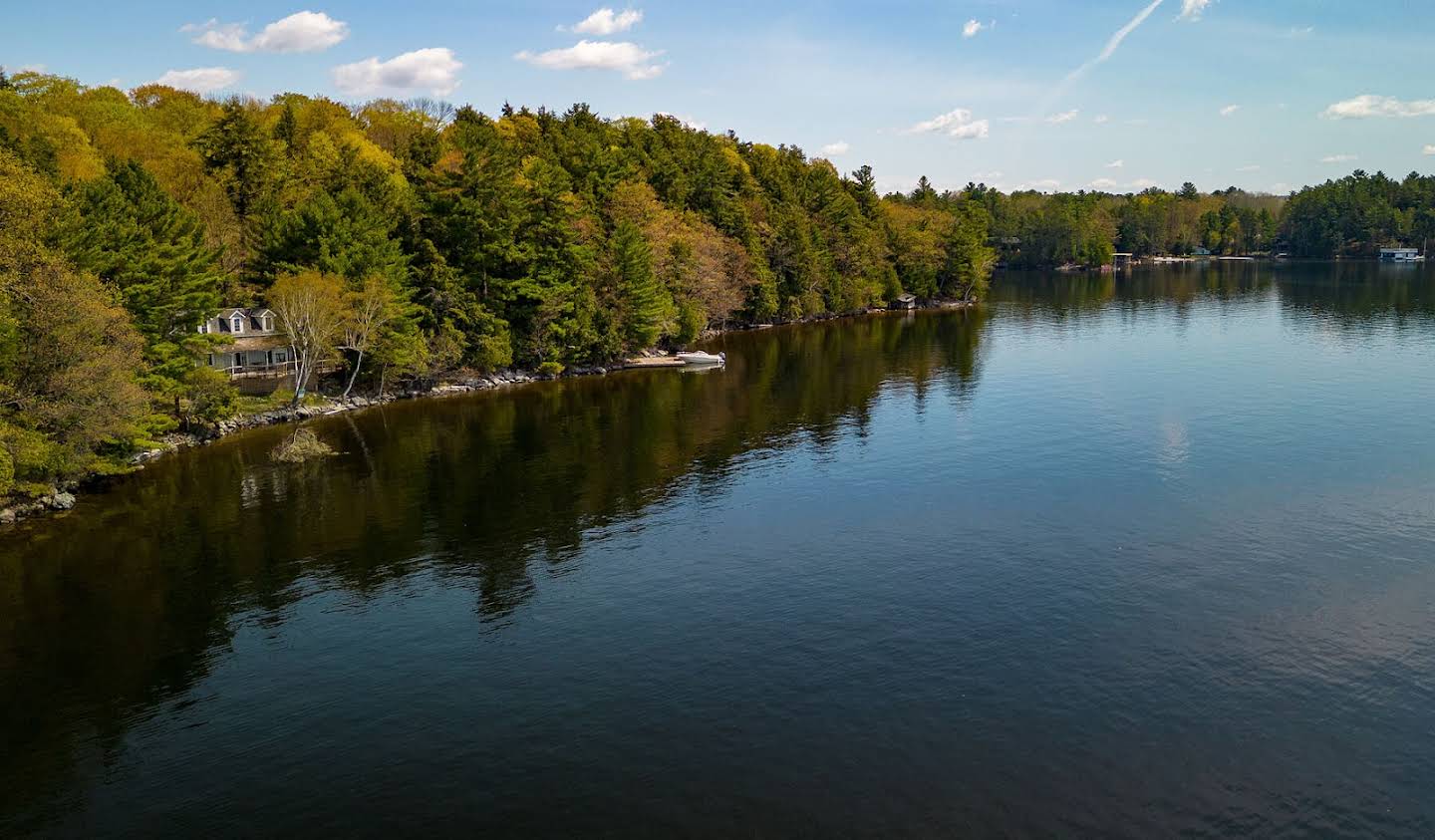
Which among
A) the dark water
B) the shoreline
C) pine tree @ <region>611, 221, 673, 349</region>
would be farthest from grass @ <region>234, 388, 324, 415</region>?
pine tree @ <region>611, 221, 673, 349</region>

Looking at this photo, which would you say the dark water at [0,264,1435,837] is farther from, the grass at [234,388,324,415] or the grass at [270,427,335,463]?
the grass at [234,388,324,415]

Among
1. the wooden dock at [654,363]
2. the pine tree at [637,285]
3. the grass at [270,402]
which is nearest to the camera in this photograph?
the grass at [270,402]

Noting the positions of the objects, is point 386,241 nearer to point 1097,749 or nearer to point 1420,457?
point 1097,749

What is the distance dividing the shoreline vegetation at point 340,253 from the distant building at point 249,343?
1436 millimetres

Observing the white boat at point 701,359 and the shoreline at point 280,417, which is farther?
the white boat at point 701,359

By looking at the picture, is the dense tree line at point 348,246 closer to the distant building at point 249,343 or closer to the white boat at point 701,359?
the distant building at point 249,343

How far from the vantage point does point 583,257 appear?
94438mm

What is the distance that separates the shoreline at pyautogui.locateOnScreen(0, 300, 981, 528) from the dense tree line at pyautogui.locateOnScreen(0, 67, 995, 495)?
1.34 m

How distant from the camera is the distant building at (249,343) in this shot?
76812 mm

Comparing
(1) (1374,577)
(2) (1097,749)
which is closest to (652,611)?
(2) (1097,749)

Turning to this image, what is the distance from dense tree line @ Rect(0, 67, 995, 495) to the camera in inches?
1981

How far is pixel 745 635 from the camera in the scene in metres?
37.0

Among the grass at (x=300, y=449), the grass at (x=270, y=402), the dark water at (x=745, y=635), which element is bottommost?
the dark water at (x=745, y=635)

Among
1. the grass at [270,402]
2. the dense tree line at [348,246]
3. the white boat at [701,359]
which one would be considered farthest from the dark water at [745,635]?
the white boat at [701,359]
